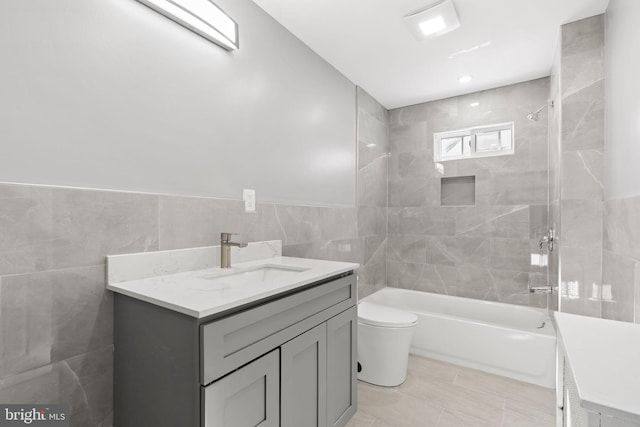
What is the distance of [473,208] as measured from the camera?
3014mm

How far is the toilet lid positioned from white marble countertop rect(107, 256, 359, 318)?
771mm

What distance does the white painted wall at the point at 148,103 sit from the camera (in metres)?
0.97

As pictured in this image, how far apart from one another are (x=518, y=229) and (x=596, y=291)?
3.28 feet

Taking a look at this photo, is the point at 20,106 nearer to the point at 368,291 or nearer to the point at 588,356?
the point at 588,356

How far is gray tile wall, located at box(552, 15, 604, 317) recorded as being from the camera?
1898 mm

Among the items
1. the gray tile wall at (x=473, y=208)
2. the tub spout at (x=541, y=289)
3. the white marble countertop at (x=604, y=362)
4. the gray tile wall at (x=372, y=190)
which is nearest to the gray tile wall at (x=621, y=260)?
the white marble countertop at (x=604, y=362)

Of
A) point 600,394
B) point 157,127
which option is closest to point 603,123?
point 600,394

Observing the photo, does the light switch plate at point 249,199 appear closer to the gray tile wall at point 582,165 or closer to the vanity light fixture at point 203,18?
the vanity light fixture at point 203,18

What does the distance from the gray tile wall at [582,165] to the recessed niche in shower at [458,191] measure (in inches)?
41.3

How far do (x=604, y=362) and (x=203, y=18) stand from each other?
6.27 feet

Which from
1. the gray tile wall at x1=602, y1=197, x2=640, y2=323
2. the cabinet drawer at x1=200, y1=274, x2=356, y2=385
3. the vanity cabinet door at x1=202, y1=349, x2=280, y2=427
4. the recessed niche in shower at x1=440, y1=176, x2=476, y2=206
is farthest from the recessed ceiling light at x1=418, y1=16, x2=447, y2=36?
→ the vanity cabinet door at x1=202, y1=349, x2=280, y2=427

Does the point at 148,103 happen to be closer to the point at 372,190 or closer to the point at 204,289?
the point at 204,289

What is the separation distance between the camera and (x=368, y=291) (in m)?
3.04

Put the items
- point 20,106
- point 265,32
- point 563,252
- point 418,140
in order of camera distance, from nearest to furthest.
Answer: point 20,106 < point 265,32 < point 563,252 < point 418,140
